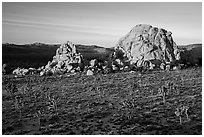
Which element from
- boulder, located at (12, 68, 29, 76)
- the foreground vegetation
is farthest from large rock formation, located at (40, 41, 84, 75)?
the foreground vegetation

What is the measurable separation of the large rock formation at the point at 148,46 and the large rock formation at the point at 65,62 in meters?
13.3

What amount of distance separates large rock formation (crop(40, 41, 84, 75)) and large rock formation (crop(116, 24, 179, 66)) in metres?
13.3

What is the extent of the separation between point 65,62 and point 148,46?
21258 mm

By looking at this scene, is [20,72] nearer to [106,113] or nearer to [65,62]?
[65,62]

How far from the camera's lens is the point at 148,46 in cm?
6500

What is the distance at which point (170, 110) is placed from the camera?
1992 cm

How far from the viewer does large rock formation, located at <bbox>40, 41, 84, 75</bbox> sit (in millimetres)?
54034

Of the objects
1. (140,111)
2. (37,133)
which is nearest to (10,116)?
(37,133)

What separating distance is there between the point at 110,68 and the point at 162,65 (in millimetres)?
11698

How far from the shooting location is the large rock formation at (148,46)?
205ft

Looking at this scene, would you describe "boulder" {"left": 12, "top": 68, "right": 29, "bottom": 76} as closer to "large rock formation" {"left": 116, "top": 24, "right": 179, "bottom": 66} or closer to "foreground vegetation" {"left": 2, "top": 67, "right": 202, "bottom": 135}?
"large rock formation" {"left": 116, "top": 24, "right": 179, "bottom": 66}

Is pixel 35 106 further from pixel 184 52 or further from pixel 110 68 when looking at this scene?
pixel 184 52

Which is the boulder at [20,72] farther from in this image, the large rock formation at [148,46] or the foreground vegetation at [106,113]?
the foreground vegetation at [106,113]

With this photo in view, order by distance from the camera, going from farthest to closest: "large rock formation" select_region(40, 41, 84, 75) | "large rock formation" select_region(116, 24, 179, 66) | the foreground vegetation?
1. "large rock formation" select_region(116, 24, 179, 66)
2. "large rock formation" select_region(40, 41, 84, 75)
3. the foreground vegetation
